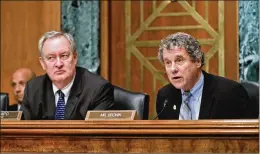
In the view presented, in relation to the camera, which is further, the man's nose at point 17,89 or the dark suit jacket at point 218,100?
the man's nose at point 17,89

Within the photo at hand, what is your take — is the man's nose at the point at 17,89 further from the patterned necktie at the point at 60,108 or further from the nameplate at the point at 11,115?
the nameplate at the point at 11,115

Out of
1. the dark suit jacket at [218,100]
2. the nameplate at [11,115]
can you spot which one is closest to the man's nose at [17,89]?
the dark suit jacket at [218,100]

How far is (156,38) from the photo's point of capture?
6.24m

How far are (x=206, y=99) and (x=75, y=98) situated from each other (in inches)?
30.6

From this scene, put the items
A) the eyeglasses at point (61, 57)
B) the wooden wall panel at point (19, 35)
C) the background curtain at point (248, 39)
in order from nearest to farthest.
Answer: the eyeglasses at point (61, 57), the background curtain at point (248, 39), the wooden wall panel at point (19, 35)

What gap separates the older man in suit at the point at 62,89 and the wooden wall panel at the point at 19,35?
2741 millimetres

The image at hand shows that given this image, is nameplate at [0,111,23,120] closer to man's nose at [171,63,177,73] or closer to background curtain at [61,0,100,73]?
man's nose at [171,63,177,73]

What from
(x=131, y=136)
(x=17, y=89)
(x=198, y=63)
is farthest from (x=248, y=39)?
(x=131, y=136)

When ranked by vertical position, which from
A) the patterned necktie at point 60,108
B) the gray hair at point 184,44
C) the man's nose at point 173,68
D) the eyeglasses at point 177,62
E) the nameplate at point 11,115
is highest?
the gray hair at point 184,44

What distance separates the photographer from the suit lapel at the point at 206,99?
133 inches

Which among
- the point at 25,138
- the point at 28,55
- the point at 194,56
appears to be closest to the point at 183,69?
the point at 194,56

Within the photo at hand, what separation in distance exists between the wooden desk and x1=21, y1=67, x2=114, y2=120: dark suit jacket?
0.98m

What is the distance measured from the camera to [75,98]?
3664mm

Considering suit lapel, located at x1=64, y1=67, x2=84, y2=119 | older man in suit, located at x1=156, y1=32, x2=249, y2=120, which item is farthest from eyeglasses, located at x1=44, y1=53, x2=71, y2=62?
older man in suit, located at x1=156, y1=32, x2=249, y2=120
